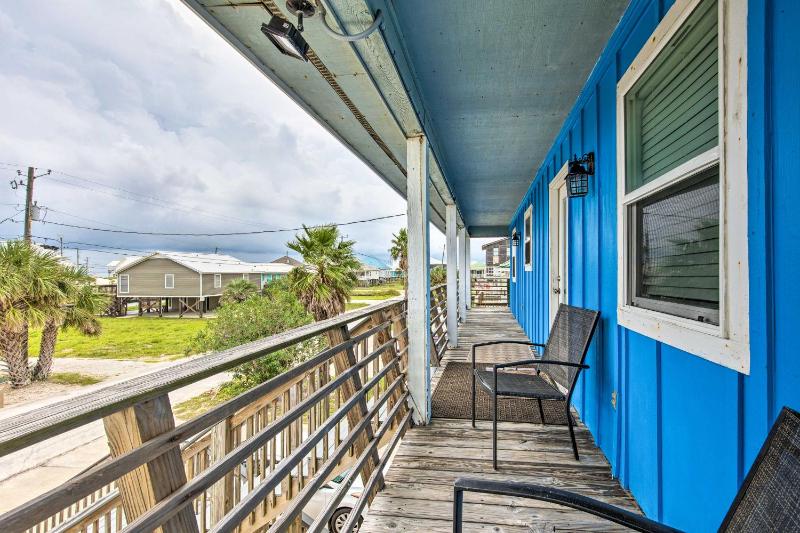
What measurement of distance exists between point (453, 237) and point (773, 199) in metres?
4.78

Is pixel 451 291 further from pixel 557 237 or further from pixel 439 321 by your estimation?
pixel 557 237

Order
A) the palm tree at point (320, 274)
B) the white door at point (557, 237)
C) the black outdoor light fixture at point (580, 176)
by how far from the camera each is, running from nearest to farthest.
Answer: the black outdoor light fixture at point (580, 176), the white door at point (557, 237), the palm tree at point (320, 274)

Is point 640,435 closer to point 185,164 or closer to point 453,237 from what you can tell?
point 453,237

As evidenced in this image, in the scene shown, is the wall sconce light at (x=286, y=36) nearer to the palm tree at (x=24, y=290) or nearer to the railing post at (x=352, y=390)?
the railing post at (x=352, y=390)

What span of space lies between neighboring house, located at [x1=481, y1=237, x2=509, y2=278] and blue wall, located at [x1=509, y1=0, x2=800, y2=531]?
55.2ft

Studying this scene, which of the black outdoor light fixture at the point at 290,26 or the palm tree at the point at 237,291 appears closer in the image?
the black outdoor light fixture at the point at 290,26

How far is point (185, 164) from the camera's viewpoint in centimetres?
4422

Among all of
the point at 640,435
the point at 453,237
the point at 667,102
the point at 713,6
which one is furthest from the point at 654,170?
the point at 453,237

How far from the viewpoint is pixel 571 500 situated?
0.88 meters

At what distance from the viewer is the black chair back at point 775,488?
70 centimetres

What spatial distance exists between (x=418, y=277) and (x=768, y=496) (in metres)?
2.14

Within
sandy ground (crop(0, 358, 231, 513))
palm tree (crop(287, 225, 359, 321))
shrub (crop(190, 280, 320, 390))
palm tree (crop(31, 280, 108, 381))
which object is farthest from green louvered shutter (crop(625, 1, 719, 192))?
palm tree (crop(31, 280, 108, 381))

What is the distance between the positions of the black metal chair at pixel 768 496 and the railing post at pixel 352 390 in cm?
108

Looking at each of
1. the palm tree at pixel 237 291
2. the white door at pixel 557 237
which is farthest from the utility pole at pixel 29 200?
the white door at pixel 557 237
